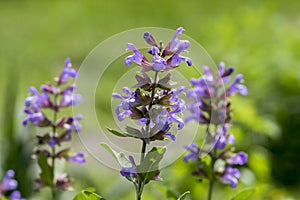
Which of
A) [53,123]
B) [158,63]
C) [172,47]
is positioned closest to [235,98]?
[53,123]

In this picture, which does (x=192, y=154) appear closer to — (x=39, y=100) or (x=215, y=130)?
(x=215, y=130)

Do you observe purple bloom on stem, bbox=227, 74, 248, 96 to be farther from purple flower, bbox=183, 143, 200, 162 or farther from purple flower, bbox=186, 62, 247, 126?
purple flower, bbox=183, 143, 200, 162

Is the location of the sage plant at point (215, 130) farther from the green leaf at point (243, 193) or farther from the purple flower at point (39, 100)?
the purple flower at point (39, 100)

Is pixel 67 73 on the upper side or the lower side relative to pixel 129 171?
upper

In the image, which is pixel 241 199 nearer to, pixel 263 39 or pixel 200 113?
pixel 200 113

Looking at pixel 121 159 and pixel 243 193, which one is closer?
pixel 121 159

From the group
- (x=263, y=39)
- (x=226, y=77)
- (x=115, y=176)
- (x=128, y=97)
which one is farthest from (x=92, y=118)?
(x=128, y=97)

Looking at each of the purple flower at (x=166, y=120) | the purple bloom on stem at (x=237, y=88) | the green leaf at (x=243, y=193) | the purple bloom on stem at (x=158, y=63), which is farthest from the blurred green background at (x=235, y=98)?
the purple bloom on stem at (x=158, y=63)
